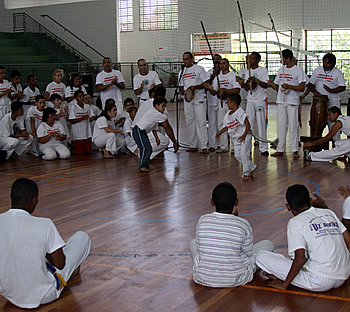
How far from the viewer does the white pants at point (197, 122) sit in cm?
953

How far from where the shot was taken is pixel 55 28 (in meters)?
21.6

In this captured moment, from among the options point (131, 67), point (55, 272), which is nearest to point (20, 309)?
point (55, 272)

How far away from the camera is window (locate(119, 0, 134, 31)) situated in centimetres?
2250

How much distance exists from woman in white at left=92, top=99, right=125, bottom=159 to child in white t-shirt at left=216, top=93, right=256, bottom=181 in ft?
9.42

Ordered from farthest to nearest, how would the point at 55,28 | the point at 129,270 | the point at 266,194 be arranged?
the point at 55,28 → the point at 266,194 → the point at 129,270

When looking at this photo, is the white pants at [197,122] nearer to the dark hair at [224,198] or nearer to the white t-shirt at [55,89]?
the white t-shirt at [55,89]

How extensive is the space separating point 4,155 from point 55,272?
245 inches

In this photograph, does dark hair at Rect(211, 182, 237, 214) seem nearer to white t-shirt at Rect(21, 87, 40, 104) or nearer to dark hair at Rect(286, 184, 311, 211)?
dark hair at Rect(286, 184, 311, 211)

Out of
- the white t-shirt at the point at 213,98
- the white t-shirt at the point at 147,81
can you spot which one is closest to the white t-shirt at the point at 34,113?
the white t-shirt at the point at 147,81

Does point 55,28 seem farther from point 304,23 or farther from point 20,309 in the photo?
point 20,309

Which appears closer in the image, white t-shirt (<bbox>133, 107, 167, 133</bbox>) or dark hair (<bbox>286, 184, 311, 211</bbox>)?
dark hair (<bbox>286, 184, 311, 211</bbox>)

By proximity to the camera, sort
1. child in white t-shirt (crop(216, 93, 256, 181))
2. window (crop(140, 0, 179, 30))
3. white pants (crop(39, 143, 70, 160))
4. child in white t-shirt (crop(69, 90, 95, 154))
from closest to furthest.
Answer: child in white t-shirt (crop(216, 93, 256, 181)) → white pants (crop(39, 143, 70, 160)) → child in white t-shirt (crop(69, 90, 95, 154)) → window (crop(140, 0, 179, 30))

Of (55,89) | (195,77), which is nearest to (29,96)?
(55,89)

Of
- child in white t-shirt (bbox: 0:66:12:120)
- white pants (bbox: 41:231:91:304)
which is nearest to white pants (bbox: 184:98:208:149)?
child in white t-shirt (bbox: 0:66:12:120)
